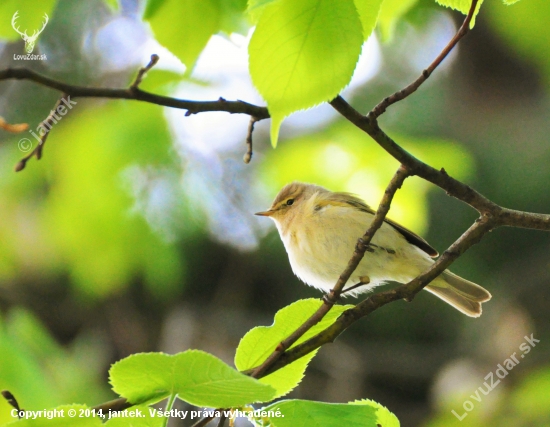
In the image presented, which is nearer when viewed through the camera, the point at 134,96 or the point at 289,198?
the point at 134,96

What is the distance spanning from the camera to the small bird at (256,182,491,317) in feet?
10.3

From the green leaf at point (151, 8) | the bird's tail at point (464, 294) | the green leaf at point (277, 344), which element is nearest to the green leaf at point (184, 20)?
the green leaf at point (151, 8)

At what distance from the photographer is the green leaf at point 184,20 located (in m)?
1.52

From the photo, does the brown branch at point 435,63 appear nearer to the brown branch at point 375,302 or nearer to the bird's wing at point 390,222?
the brown branch at point 375,302

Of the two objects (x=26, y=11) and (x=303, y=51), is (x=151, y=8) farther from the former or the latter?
(x=303, y=51)

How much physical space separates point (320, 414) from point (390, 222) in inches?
87.9

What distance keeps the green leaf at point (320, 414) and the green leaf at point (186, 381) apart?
0.57 ft

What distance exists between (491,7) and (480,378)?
3398 mm

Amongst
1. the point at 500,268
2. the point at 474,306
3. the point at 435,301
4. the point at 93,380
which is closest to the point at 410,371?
the point at 435,301

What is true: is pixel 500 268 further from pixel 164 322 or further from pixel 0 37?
pixel 0 37

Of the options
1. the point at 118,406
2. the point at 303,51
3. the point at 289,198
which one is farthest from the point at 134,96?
the point at 289,198

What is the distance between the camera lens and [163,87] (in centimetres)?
285

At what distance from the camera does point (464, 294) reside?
3.24 meters

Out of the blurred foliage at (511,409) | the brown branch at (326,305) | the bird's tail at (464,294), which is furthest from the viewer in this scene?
the blurred foliage at (511,409)
